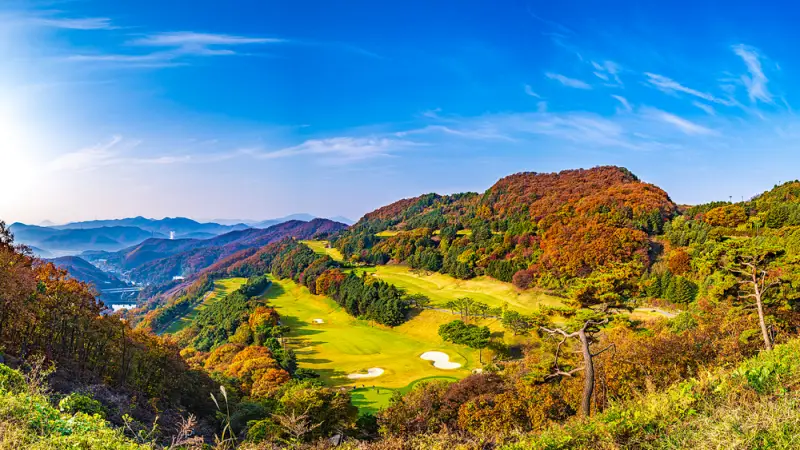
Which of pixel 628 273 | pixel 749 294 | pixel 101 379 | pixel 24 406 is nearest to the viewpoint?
pixel 24 406

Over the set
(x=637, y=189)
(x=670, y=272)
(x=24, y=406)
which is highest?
(x=637, y=189)

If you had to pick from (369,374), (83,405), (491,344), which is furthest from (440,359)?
(83,405)

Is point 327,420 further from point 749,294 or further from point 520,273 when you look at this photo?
point 520,273

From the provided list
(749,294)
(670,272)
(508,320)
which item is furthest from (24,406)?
(670,272)

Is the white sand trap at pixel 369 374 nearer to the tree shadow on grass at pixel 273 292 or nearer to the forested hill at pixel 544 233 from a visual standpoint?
the forested hill at pixel 544 233

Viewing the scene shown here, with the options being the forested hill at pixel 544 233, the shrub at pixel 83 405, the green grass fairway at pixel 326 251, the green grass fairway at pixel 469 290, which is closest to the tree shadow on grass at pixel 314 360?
the green grass fairway at pixel 469 290

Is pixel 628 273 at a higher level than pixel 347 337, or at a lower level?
higher
